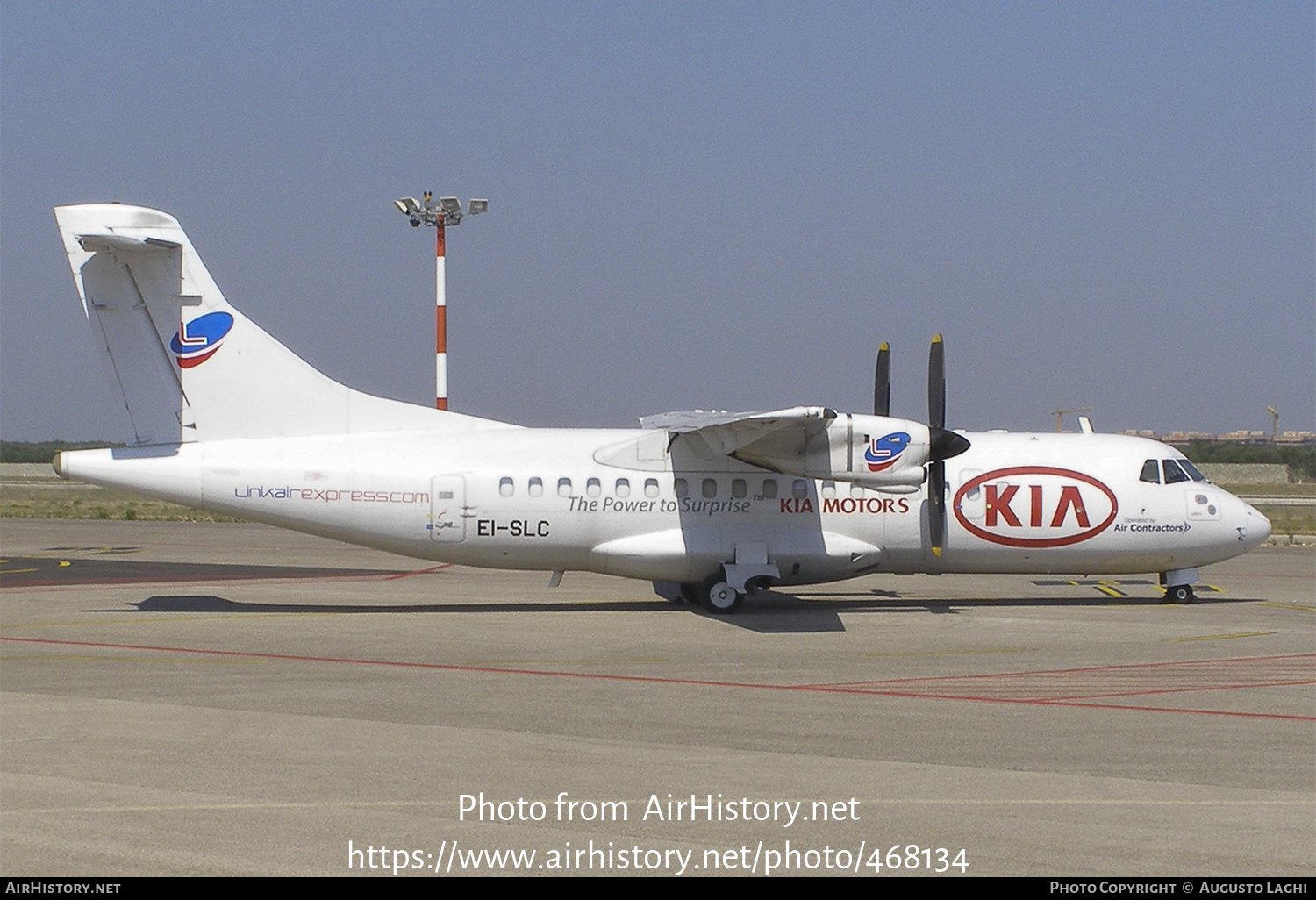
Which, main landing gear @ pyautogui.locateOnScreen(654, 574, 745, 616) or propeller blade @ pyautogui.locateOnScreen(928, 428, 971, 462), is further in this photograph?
main landing gear @ pyautogui.locateOnScreen(654, 574, 745, 616)

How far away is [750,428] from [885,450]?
7.19 feet

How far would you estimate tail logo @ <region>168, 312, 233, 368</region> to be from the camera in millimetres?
20281

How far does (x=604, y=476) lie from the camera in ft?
70.0

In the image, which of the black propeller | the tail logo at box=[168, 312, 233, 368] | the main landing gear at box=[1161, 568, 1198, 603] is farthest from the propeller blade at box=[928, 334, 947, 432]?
the tail logo at box=[168, 312, 233, 368]

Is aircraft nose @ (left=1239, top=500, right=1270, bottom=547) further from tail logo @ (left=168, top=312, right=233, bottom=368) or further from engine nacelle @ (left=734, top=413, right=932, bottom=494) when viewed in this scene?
tail logo @ (left=168, top=312, right=233, bottom=368)

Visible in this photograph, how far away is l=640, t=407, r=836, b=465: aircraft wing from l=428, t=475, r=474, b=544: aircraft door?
3.26 metres

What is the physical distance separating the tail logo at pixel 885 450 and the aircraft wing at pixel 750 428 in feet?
2.79

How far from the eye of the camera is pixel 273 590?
24797 mm

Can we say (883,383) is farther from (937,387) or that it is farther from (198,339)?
(198,339)

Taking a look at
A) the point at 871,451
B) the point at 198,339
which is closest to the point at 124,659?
the point at 198,339

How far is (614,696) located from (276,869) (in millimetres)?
6498

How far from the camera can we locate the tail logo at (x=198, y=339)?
2028 centimetres

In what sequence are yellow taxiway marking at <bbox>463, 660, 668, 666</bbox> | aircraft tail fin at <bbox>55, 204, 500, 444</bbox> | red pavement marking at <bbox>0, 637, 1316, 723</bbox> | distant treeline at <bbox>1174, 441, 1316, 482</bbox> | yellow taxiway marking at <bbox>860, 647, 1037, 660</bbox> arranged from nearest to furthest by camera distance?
red pavement marking at <bbox>0, 637, 1316, 723</bbox> → yellow taxiway marking at <bbox>463, 660, 668, 666</bbox> → yellow taxiway marking at <bbox>860, 647, 1037, 660</bbox> → aircraft tail fin at <bbox>55, 204, 500, 444</bbox> → distant treeline at <bbox>1174, 441, 1316, 482</bbox>

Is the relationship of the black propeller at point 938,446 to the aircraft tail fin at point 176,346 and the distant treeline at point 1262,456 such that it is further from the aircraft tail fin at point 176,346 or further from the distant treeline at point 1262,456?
the distant treeline at point 1262,456
